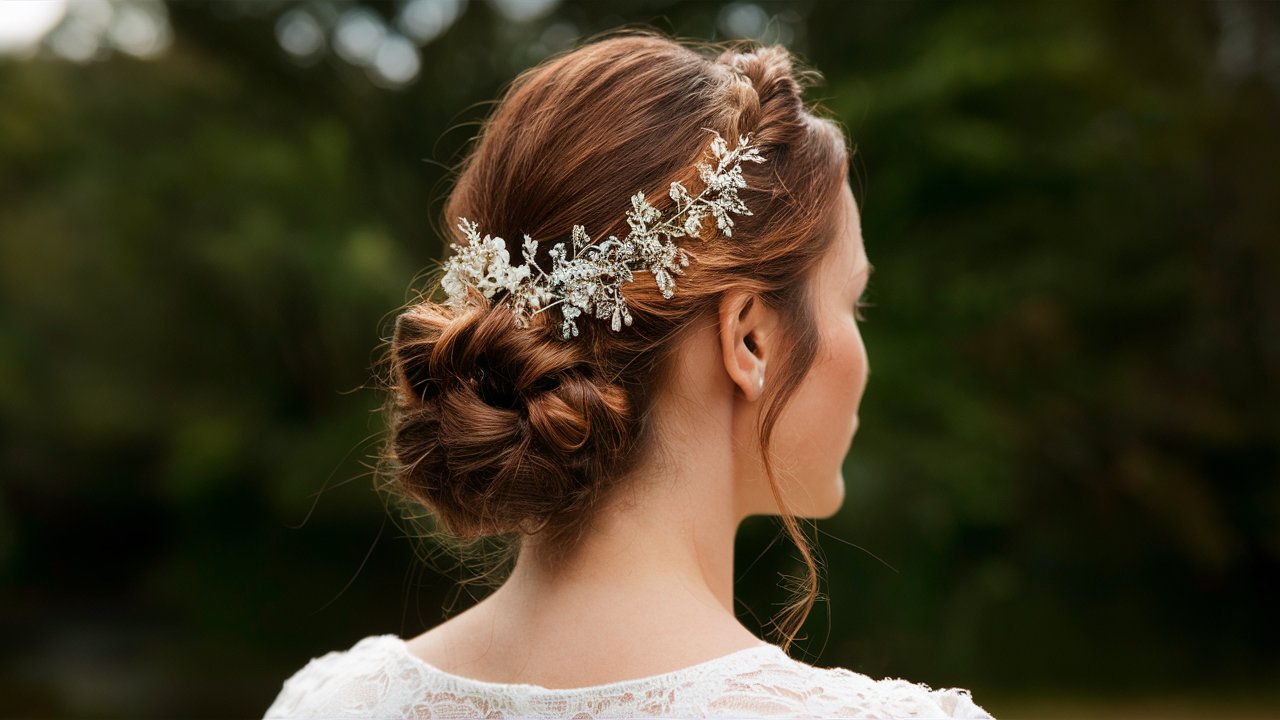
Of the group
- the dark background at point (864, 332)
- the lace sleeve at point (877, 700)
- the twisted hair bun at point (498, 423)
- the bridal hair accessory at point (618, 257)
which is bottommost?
the dark background at point (864, 332)

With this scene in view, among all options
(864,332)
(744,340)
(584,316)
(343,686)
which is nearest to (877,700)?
(744,340)

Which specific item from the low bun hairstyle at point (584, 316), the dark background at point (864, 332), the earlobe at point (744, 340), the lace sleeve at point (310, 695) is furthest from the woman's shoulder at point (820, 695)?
the dark background at point (864, 332)

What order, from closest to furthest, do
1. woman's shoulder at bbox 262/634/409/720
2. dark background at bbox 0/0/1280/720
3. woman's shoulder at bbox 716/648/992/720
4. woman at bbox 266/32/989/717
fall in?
woman's shoulder at bbox 716/648/992/720
woman at bbox 266/32/989/717
woman's shoulder at bbox 262/634/409/720
dark background at bbox 0/0/1280/720

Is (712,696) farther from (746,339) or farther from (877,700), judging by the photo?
(746,339)

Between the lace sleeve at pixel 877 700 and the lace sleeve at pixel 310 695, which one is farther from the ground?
the lace sleeve at pixel 877 700

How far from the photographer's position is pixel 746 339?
1328 millimetres

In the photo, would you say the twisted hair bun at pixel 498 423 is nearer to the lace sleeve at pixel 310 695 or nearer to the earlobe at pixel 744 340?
the earlobe at pixel 744 340

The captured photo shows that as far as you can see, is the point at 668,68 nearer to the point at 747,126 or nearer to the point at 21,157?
the point at 747,126

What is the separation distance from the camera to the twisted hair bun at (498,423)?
125cm

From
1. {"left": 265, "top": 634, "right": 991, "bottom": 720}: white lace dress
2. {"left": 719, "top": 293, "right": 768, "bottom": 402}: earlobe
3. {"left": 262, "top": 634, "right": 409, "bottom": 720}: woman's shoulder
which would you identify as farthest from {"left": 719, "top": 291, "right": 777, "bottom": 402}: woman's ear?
{"left": 262, "top": 634, "right": 409, "bottom": 720}: woman's shoulder

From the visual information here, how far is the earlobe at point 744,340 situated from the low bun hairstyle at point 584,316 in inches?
0.8

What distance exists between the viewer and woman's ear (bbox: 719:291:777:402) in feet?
4.20

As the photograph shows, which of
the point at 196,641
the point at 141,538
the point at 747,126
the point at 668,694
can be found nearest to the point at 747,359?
the point at 747,126

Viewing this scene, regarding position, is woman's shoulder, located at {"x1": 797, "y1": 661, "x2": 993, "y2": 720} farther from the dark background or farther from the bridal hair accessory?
the dark background
